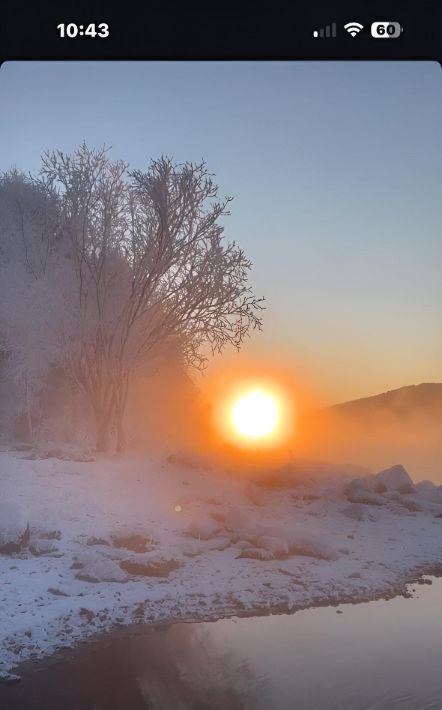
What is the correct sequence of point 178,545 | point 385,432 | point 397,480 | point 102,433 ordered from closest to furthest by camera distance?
point 178,545 < point 397,480 < point 102,433 < point 385,432

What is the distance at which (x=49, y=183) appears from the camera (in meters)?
19.9

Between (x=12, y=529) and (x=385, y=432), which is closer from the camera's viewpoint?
(x=12, y=529)

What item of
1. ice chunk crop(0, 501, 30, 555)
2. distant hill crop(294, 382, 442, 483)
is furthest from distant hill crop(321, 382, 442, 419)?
ice chunk crop(0, 501, 30, 555)

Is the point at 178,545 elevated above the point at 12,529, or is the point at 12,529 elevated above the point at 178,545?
the point at 12,529

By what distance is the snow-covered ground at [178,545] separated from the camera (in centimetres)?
910

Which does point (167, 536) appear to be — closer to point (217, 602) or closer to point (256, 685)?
point (217, 602)

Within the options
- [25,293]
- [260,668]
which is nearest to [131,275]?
[25,293]

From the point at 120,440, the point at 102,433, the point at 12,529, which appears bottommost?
the point at 12,529
